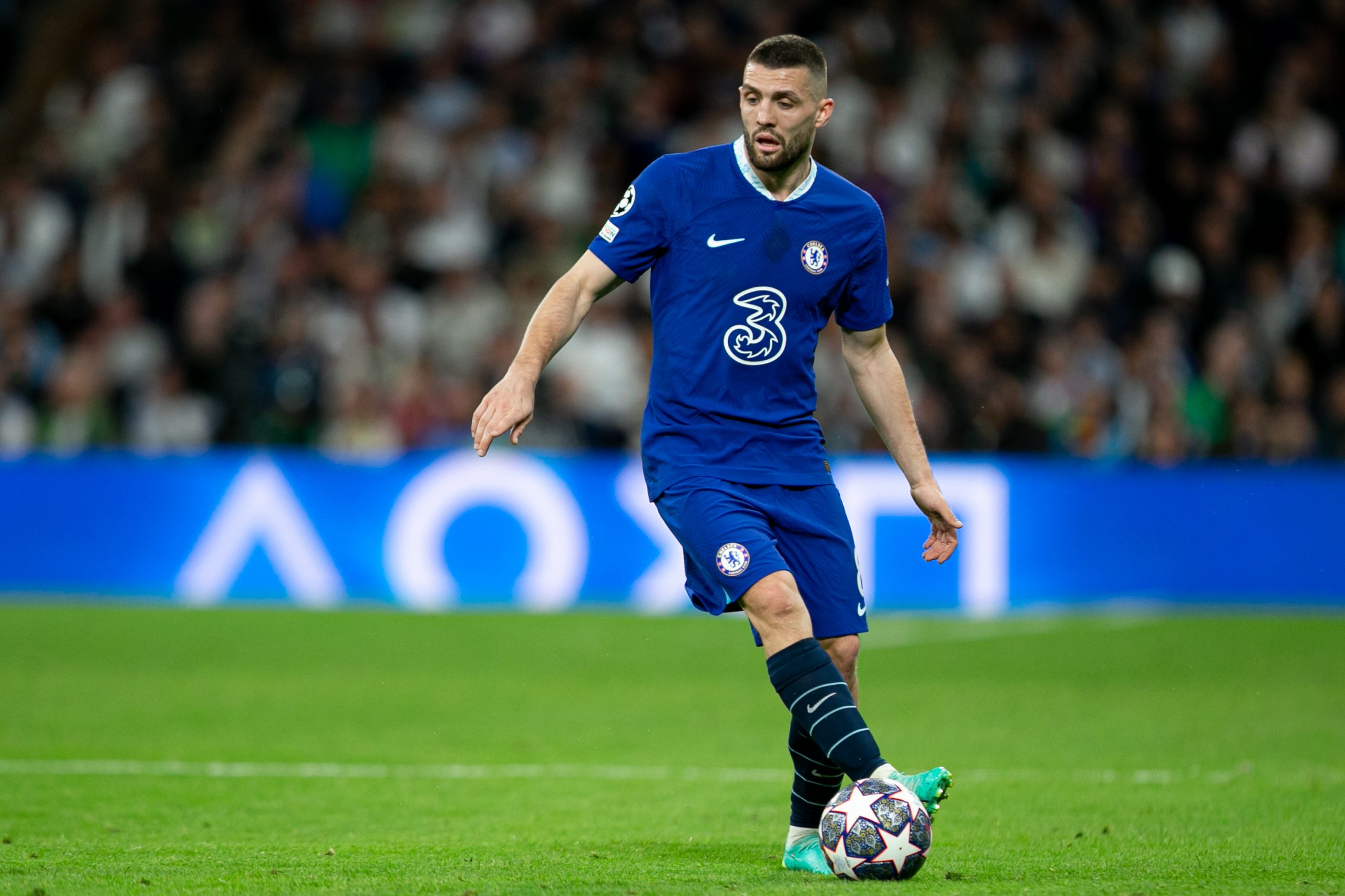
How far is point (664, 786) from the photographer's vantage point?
7.08 meters

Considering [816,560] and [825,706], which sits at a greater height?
[816,560]

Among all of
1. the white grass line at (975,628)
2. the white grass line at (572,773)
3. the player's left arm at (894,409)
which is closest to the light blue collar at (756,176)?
the player's left arm at (894,409)

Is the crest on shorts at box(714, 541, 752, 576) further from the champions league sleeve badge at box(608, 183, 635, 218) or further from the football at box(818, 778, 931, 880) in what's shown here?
the champions league sleeve badge at box(608, 183, 635, 218)

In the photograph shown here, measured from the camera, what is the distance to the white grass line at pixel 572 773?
7.18 meters

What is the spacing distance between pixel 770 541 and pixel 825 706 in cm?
48

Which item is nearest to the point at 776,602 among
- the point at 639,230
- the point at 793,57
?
the point at 639,230

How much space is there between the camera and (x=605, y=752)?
802 centimetres

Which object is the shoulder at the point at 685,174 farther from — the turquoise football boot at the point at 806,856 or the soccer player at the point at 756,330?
the turquoise football boot at the point at 806,856

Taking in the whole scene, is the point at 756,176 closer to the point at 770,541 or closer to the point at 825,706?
the point at 770,541

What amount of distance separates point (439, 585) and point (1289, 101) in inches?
389

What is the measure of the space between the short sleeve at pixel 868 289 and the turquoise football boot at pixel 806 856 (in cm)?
151

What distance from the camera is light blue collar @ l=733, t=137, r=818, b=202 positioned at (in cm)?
520

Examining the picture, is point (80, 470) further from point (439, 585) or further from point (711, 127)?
point (711, 127)

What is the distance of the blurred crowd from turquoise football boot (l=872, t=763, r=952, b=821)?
403 inches
